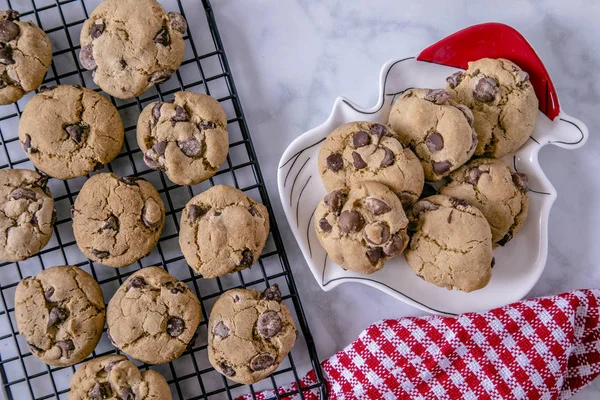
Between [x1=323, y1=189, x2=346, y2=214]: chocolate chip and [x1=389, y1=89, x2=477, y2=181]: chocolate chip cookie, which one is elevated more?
[x1=389, y1=89, x2=477, y2=181]: chocolate chip cookie

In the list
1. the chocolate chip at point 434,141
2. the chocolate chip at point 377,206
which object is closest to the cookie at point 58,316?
the chocolate chip at point 377,206

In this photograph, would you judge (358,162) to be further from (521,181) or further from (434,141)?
(521,181)

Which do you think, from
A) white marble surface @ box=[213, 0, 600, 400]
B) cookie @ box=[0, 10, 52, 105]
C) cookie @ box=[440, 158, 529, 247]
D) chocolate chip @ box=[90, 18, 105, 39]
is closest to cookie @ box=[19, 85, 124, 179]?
cookie @ box=[0, 10, 52, 105]

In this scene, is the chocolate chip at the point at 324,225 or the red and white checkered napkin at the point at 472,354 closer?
the chocolate chip at the point at 324,225

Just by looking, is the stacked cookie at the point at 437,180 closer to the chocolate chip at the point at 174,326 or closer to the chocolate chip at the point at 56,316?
the chocolate chip at the point at 174,326

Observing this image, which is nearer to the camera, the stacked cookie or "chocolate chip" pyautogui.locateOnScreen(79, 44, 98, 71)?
the stacked cookie

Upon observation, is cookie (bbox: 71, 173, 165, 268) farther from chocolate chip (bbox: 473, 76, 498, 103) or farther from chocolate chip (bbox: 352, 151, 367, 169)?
chocolate chip (bbox: 473, 76, 498, 103)

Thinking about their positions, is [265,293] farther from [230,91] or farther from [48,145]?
[48,145]
